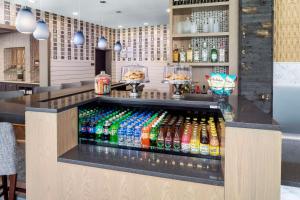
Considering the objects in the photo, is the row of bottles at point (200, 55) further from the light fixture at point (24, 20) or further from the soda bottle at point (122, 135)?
the soda bottle at point (122, 135)

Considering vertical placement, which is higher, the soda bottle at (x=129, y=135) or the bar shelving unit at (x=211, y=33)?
the bar shelving unit at (x=211, y=33)

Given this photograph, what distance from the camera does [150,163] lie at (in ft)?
5.58

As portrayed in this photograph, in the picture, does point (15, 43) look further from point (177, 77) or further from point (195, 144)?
point (195, 144)

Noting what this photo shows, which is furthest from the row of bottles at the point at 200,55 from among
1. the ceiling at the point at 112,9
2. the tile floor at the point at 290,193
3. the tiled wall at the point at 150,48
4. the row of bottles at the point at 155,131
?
the tiled wall at the point at 150,48

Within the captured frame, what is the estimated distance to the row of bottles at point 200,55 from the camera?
384cm

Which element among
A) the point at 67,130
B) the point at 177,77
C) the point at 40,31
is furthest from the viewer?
the point at 40,31

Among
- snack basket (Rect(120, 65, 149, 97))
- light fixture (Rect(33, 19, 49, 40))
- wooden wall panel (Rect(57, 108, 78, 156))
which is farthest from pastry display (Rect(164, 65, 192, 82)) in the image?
light fixture (Rect(33, 19, 49, 40))

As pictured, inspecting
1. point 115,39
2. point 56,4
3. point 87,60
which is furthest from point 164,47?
point 56,4

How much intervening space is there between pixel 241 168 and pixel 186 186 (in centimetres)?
35

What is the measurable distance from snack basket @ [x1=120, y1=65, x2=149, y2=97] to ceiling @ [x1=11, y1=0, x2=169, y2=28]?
3.94m

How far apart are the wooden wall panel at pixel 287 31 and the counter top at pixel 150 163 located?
1.98m

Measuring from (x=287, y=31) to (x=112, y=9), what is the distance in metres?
4.69

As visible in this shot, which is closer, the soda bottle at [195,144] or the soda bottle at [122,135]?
the soda bottle at [195,144]

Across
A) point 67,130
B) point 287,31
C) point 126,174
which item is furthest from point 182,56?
point 126,174
